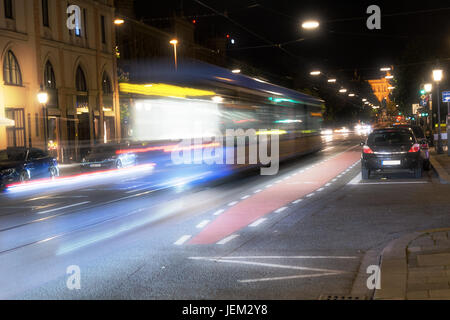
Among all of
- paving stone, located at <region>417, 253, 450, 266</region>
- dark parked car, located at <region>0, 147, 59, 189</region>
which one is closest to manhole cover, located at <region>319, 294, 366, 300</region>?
paving stone, located at <region>417, 253, 450, 266</region>

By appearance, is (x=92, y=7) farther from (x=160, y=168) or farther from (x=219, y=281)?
(x=219, y=281)

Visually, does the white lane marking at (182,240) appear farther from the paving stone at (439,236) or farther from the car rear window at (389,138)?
the car rear window at (389,138)

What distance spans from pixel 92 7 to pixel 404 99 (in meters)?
43.3

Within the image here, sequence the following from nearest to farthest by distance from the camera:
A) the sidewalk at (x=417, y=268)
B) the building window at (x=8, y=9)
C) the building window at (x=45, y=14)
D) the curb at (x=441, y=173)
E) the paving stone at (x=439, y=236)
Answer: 1. the sidewalk at (x=417, y=268)
2. the paving stone at (x=439, y=236)
3. the curb at (x=441, y=173)
4. the building window at (x=8, y=9)
5. the building window at (x=45, y=14)

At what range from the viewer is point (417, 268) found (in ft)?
24.0

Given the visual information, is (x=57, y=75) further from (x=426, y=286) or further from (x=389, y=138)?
(x=426, y=286)

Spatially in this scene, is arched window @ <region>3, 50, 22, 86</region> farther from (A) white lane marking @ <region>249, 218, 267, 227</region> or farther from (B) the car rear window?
(A) white lane marking @ <region>249, 218, 267, 227</region>

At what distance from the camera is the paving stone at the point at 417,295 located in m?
6.06

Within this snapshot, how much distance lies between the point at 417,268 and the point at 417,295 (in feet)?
4.04

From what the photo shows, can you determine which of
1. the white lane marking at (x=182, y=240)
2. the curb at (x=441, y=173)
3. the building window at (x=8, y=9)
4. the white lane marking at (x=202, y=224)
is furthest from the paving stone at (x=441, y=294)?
the building window at (x=8, y=9)

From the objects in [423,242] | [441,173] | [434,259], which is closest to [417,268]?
[434,259]

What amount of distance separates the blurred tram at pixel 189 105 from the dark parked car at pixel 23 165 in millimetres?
3511

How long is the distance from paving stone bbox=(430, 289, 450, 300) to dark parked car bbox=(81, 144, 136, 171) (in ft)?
77.1
